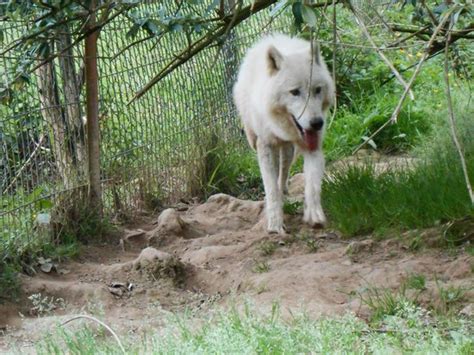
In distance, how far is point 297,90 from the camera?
6965 mm

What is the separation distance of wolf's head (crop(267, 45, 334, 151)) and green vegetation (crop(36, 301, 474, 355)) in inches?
111

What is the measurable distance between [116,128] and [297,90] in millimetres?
1714

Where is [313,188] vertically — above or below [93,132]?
below

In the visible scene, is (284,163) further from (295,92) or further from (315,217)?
(315,217)

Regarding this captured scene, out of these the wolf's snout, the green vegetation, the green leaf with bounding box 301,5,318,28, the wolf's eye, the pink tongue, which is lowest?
the green vegetation

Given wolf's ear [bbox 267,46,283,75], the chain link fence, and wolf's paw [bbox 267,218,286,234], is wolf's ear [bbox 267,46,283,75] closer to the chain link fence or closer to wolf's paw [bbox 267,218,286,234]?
the chain link fence

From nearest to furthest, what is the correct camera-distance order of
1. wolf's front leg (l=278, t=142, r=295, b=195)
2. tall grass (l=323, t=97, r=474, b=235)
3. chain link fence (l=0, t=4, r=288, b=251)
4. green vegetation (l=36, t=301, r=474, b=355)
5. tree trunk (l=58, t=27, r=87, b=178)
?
1. green vegetation (l=36, t=301, r=474, b=355)
2. tall grass (l=323, t=97, r=474, b=235)
3. chain link fence (l=0, t=4, r=288, b=251)
4. tree trunk (l=58, t=27, r=87, b=178)
5. wolf's front leg (l=278, t=142, r=295, b=195)

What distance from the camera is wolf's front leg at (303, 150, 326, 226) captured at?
6.73 metres

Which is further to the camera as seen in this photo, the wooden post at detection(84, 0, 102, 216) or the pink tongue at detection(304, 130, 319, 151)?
the wooden post at detection(84, 0, 102, 216)

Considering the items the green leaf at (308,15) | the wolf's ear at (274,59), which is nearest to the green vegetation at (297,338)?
the green leaf at (308,15)

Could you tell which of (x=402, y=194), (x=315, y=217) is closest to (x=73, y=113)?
(x=315, y=217)

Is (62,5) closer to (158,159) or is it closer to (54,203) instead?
(54,203)

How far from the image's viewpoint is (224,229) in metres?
7.45

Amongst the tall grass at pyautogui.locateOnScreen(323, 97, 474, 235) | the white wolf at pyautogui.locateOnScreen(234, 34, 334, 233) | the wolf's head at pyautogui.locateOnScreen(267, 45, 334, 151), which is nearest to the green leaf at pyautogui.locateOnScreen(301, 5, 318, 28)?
the tall grass at pyautogui.locateOnScreen(323, 97, 474, 235)
